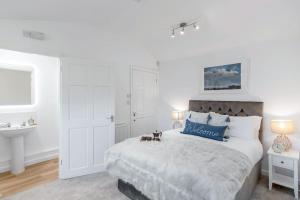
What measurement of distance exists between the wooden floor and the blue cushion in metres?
2.51

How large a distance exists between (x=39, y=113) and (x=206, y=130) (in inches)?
137

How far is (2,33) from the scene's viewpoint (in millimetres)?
2576

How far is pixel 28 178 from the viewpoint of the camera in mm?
2994

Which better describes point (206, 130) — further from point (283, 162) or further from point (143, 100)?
point (143, 100)

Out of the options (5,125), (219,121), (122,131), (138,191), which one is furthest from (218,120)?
(5,125)

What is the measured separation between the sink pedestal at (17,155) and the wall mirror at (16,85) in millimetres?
738

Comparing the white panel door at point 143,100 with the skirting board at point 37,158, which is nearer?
the skirting board at point 37,158

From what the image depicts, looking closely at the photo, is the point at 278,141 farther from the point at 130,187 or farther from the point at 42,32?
the point at 42,32

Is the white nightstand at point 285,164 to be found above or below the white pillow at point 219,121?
below

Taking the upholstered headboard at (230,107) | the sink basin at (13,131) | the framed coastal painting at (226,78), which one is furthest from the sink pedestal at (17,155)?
the framed coastal painting at (226,78)

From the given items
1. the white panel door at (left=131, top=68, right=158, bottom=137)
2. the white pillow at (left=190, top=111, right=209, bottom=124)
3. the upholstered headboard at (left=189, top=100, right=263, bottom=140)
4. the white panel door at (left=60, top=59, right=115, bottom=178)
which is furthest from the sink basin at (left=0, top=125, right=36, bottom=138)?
the upholstered headboard at (left=189, top=100, right=263, bottom=140)

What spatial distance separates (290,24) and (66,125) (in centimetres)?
393

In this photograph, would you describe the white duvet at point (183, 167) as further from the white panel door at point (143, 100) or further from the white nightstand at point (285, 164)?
the white panel door at point (143, 100)

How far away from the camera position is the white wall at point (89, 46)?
272cm
